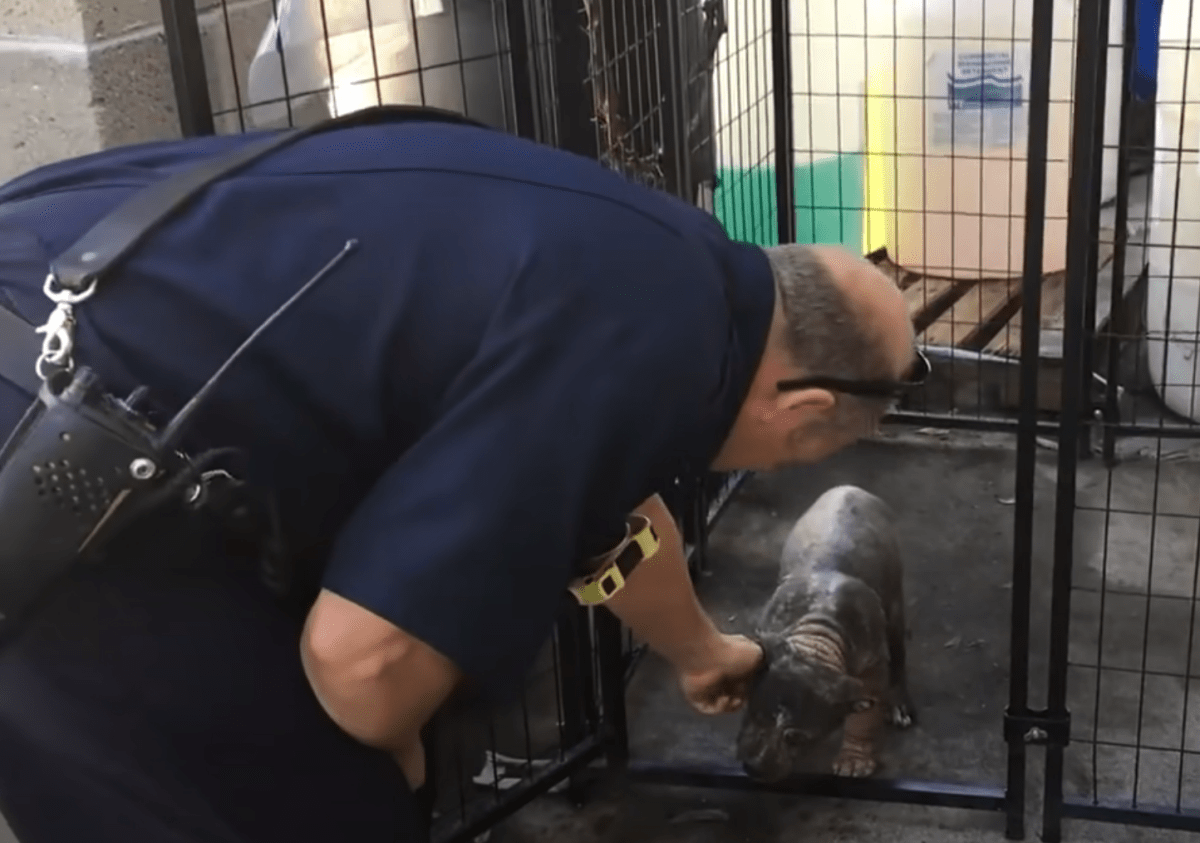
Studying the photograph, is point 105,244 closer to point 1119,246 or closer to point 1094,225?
point 1094,225

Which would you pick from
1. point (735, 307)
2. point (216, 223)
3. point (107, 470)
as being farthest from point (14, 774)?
point (735, 307)

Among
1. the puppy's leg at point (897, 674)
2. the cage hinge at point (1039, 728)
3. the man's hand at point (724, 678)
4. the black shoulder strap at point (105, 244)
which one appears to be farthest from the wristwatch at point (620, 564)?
the puppy's leg at point (897, 674)

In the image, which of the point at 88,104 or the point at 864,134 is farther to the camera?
the point at 864,134

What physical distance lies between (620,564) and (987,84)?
232 centimetres

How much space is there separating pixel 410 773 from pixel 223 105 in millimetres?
940

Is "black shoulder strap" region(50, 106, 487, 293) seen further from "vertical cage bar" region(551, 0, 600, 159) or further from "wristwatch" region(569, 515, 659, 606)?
"vertical cage bar" region(551, 0, 600, 159)

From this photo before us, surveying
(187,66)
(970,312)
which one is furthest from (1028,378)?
(970,312)

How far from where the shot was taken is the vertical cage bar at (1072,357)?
172 centimetres

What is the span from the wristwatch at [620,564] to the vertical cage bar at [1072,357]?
704 millimetres

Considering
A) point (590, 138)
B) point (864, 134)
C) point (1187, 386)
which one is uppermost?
point (590, 138)

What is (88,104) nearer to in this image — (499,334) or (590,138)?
(590,138)

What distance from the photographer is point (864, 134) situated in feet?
11.5

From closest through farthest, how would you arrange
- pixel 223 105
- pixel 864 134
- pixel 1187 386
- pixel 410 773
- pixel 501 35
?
pixel 410 773 → pixel 223 105 → pixel 501 35 → pixel 1187 386 → pixel 864 134

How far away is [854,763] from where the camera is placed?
2.19 meters
